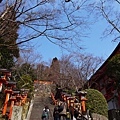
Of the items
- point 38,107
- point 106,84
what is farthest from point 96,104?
point 106,84

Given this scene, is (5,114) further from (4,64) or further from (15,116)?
(4,64)

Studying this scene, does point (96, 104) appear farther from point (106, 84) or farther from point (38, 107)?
point (106, 84)

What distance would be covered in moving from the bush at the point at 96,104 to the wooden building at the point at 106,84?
28.4ft

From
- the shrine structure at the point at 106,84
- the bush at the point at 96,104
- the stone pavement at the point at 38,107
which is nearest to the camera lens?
the bush at the point at 96,104

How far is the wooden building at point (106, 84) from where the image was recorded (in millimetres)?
23217

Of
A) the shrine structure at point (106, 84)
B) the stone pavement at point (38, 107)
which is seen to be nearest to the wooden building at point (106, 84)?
the shrine structure at point (106, 84)

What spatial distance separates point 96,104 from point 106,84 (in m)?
13.0

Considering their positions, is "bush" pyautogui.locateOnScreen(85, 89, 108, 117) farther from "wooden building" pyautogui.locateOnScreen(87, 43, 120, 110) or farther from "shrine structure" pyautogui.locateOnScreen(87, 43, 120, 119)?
"shrine structure" pyautogui.locateOnScreen(87, 43, 120, 119)

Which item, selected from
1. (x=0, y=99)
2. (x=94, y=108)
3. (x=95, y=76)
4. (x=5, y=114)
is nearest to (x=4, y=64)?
(x=0, y=99)

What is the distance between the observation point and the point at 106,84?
25984 mm

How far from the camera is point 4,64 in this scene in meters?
19.0

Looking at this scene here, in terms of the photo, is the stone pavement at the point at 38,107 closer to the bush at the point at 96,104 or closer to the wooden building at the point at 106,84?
the bush at the point at 96,104

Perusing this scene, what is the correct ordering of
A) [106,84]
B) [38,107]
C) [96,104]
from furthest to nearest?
1. [106,84]
2. [38,107]
3. [96,104]

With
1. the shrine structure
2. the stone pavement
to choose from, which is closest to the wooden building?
the shrine structure
